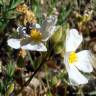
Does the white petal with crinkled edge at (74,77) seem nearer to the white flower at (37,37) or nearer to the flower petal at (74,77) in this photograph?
the flower petal at (74,77)

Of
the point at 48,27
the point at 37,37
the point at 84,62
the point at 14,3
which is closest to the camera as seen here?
the point at 48,27

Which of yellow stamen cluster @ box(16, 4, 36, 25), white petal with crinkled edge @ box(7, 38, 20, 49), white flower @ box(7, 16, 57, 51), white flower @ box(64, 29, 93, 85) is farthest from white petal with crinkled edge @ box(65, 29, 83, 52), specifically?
yellow stamen cluster @ box(16, 4, 36, 25)

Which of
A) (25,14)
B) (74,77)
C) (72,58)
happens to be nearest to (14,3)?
(25,14)

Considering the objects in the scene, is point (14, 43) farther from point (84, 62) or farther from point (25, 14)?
point (25, 14)

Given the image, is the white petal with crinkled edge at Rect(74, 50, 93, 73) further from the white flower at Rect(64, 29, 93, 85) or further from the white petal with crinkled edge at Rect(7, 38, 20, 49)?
the white petal with crinkled edge at Rect(7, 38, 20, 49)

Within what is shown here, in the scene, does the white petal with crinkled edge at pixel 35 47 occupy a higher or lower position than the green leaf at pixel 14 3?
lower

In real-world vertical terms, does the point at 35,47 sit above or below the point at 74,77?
above

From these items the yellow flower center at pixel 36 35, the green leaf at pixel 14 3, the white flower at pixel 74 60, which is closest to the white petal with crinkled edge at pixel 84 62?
the white flower at pixel 74 60

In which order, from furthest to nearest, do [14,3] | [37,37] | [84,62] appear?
[14,3] → [84,62] → [37,37]

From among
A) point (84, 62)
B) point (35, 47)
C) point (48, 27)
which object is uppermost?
point (48, 27)
